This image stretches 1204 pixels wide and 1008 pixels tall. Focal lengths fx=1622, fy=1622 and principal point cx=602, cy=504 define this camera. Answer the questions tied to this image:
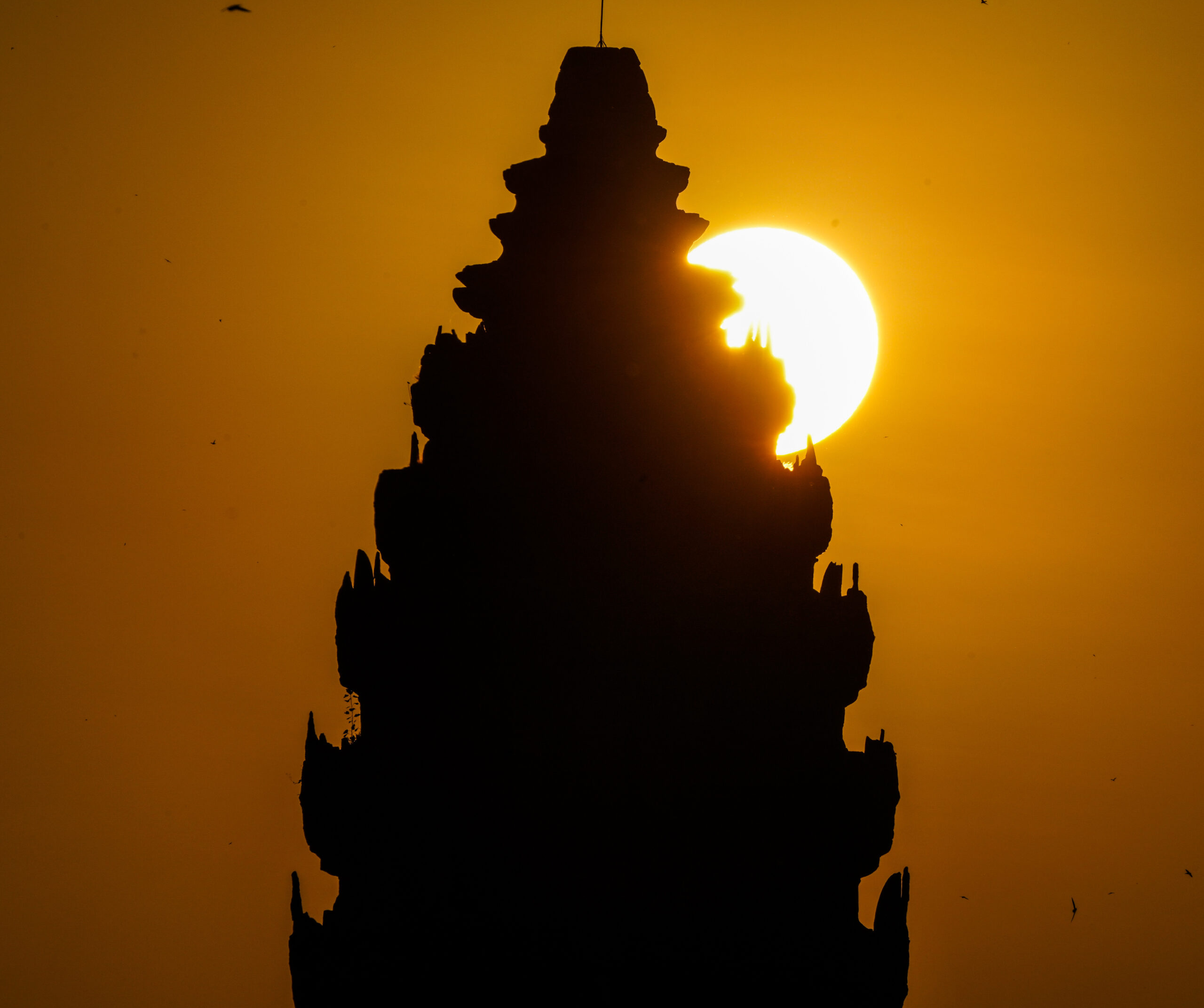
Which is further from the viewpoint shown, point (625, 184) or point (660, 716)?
point (625, 184)

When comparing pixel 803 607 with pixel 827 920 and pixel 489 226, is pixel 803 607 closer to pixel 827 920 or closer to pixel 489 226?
pixel 827 920

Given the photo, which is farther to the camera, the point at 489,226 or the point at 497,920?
the point at 489,226

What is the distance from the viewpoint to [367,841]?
24625 mm

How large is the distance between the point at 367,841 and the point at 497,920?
7.75ft

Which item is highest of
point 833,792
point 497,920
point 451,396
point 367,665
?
point 451,396

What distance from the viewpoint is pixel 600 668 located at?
24.5 metres

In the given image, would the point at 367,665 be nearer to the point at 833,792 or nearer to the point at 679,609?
the point at 679,609

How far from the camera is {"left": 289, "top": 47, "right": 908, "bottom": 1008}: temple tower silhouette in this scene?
2406 cm

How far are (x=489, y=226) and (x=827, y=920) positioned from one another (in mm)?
12311

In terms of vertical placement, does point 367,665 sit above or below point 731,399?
below

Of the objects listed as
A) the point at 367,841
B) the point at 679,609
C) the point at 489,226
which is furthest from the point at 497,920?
the point at 489,226

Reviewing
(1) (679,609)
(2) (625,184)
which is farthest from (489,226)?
(1) (679,609)

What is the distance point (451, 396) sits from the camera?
84.0ft

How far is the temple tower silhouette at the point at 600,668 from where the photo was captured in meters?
24.1
